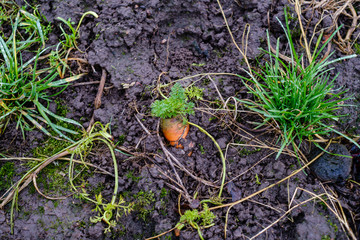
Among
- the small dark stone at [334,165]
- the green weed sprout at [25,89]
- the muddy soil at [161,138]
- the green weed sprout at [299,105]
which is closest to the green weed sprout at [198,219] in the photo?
the muddy soil at [161,138]

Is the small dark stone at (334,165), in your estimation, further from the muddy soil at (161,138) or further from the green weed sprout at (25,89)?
the green weed sprout at (25,89)

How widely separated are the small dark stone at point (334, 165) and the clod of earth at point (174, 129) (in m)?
1.01

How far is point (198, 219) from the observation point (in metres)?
1.97

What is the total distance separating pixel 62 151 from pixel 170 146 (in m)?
0.86

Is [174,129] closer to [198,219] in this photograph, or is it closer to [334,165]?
[198,219]

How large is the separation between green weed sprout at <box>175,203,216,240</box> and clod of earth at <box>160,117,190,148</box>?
0.53 m

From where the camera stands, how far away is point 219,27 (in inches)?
103

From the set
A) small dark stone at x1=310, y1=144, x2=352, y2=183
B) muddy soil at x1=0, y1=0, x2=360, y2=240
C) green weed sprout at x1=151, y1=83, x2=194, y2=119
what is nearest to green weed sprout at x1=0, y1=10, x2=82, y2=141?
muddy soil at x1=0, y1=0, x2=360, y2=240

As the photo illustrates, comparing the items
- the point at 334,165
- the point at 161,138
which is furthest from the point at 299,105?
the point at 161,138

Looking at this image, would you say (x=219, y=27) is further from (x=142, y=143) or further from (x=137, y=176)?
(x=137, y=176)

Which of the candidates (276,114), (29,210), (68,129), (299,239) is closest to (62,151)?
(68,129)

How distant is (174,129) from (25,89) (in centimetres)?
129

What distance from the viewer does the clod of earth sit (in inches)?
85.1

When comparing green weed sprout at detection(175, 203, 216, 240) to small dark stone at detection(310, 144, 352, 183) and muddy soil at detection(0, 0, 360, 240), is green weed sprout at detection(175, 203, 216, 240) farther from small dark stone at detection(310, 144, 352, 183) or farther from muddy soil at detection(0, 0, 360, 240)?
small dark stone at detection(310, 144, 352, 183)
